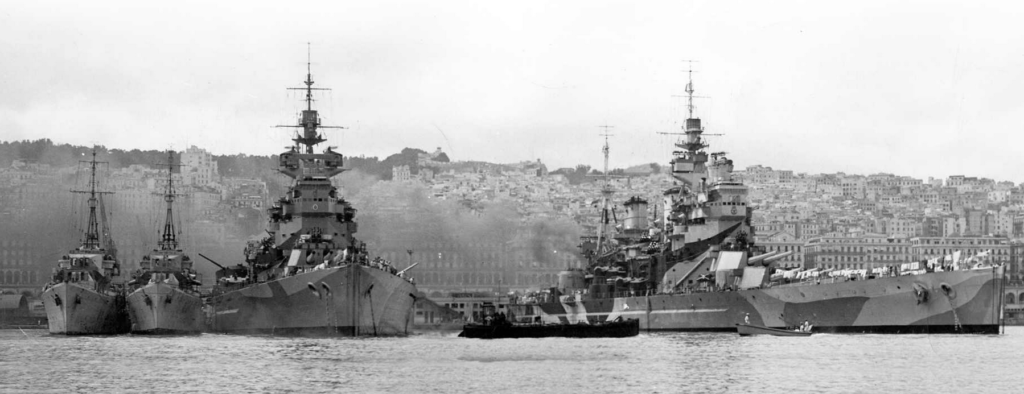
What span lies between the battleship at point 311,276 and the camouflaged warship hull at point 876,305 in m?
14.6

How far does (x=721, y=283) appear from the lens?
72.5m

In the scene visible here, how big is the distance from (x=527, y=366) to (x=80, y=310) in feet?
113

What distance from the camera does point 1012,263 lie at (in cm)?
13988

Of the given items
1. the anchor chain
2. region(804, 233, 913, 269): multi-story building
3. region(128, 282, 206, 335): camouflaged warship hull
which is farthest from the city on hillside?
the anchor chain

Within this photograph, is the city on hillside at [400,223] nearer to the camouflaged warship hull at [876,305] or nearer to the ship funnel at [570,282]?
the ship funnel at [570,282]

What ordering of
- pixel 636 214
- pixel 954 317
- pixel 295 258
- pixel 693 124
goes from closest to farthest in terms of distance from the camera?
pixel 954 317, pixel 295 258, pixel 693 124, pixel 636 214

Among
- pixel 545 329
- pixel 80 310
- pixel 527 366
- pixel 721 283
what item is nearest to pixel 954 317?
pixel 721 283

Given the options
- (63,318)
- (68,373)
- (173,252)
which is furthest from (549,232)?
(68,373)

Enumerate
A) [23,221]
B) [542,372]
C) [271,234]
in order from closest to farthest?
[542,372] < [271,234] < [23,221]

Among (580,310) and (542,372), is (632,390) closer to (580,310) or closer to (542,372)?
(542,372)

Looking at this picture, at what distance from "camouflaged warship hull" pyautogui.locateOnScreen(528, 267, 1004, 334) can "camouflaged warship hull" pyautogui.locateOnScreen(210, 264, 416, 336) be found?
14877 mm

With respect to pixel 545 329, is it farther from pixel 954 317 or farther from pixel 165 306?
pixel 954 317

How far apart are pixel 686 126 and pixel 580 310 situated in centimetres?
1163

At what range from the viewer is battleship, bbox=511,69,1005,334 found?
6300cm
